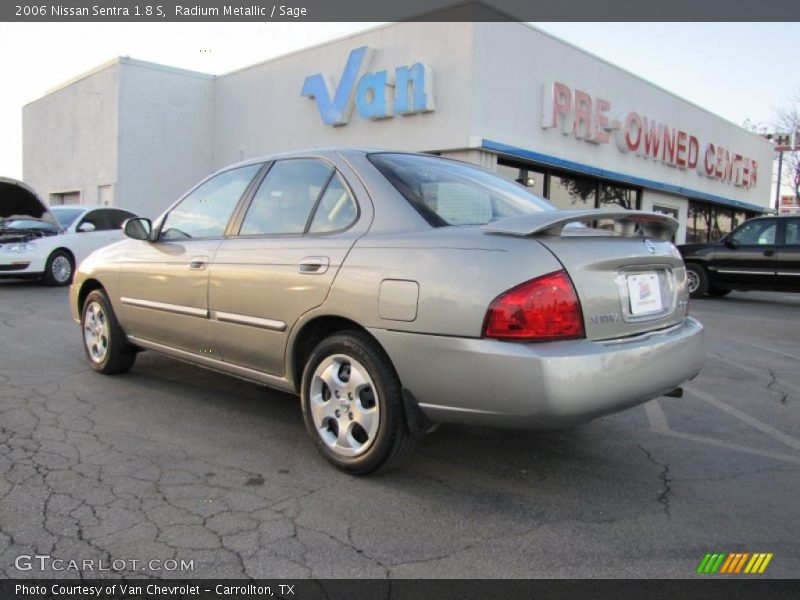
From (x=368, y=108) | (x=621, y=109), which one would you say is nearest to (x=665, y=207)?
Answer: (x=621, y=109)

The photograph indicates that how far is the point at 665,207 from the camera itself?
70.3 feet

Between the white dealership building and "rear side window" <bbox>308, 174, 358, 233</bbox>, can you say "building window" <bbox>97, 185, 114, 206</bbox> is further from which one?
"rear side window" <bbox>308, 174, 358, 233</bbox>

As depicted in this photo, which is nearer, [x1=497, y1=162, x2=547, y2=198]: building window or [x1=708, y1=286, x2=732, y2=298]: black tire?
[x1=708, y1=286, x2=732, y2=298]: black tire

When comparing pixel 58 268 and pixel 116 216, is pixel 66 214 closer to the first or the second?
pixel 116 216

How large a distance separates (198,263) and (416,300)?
1.81m

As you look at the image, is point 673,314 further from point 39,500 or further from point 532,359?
point 39,500

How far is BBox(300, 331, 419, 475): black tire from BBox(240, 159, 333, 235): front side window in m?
0.81

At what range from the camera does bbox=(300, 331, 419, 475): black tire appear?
9.37ft

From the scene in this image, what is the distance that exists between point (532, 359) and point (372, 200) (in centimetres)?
121

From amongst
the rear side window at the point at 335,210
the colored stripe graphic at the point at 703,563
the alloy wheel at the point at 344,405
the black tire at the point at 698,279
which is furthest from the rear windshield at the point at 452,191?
the black tire at the point at 698,279

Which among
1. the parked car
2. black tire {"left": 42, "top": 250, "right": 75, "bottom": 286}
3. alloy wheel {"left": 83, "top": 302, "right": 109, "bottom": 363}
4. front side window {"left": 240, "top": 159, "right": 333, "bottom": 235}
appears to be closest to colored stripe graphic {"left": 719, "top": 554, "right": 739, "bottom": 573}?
front side window {"left": 240, "top": 159, "right": 333, "bottom": 235}

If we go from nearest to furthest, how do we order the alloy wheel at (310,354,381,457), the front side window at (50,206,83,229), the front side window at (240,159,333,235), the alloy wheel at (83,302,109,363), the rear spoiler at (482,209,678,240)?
the rear spoiler at (482,209,678,240)
the alloy wheel at (310,354,381,457)
the front side window at (240,159,333,235)
the alloy wheel at (83,302,109,363)
the front side window at (50,206,83,229)
